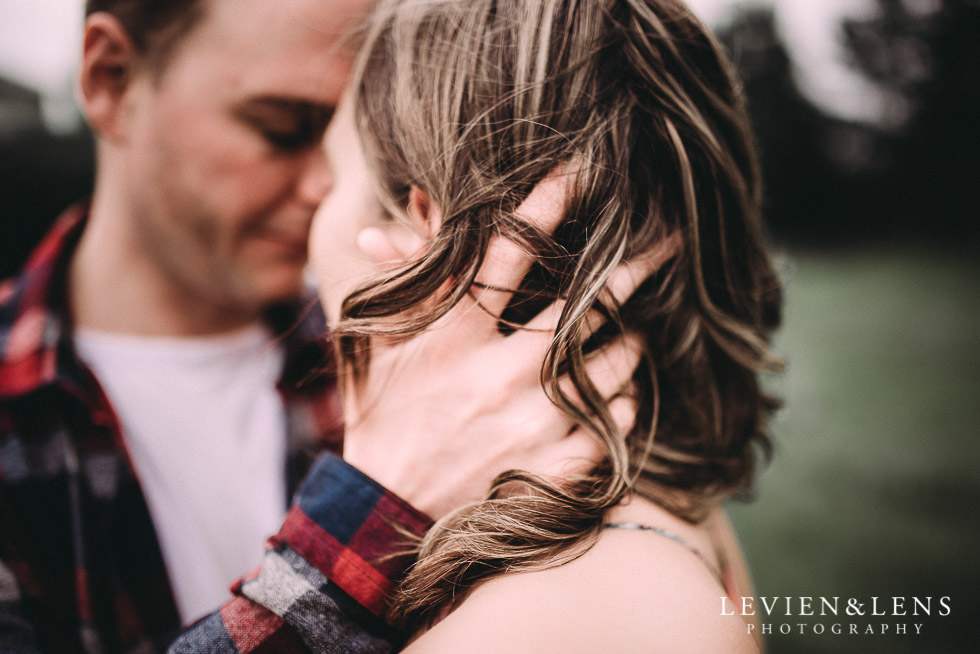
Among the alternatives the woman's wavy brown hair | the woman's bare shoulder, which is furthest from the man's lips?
the woman's bare shoulder

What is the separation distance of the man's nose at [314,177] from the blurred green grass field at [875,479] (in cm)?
143

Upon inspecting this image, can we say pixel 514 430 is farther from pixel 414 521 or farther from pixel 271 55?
pixel 271 55

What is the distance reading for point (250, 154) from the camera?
1760 millimetres

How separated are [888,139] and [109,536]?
1045 inches

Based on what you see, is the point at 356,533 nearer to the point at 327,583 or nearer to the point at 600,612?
the point at 327,583

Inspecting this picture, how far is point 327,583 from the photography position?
1.03 m

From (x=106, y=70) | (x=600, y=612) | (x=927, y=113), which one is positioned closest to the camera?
(x=600, y=612)

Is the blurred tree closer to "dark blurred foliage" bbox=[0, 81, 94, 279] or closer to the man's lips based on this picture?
the man's lips

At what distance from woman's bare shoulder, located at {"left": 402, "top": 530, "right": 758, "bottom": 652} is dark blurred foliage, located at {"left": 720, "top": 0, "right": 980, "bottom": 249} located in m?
18.1

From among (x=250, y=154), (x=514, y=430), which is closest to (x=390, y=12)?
(x=250, y=154)

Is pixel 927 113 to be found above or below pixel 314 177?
below

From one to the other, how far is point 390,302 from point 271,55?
3.38 ft

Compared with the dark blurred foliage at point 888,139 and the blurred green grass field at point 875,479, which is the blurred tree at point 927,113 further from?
the blurred green grass field at point 875,479

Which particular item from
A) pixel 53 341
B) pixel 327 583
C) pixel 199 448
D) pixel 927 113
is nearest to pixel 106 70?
pixel 53 341
